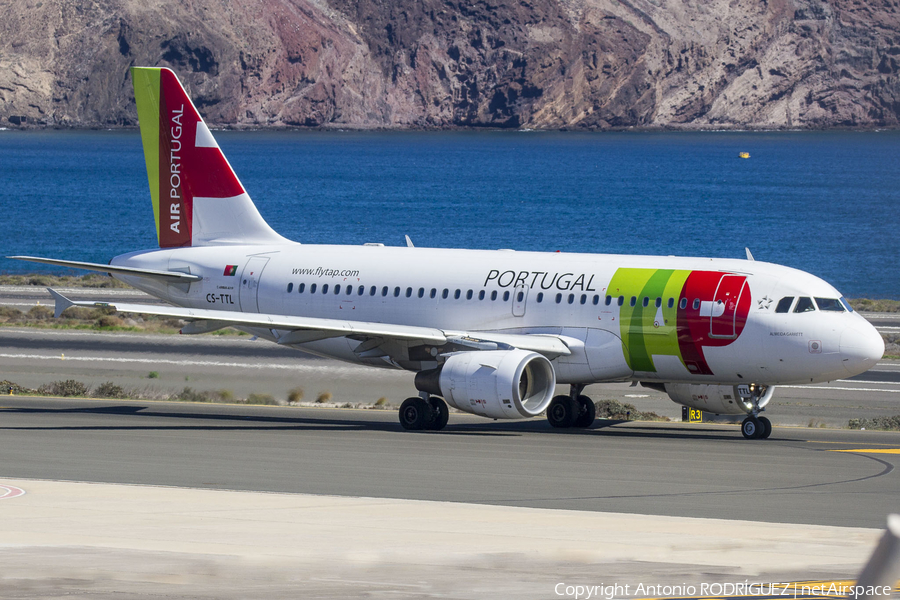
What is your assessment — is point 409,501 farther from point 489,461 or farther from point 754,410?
point 754,410

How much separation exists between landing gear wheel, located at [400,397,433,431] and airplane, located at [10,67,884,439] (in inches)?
1.3

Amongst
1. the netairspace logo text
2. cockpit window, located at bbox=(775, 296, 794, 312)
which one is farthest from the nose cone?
the netairspace logo text

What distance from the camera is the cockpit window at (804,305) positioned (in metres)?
27.5

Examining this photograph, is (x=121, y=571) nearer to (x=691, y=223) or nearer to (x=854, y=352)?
(x=854, y=352)

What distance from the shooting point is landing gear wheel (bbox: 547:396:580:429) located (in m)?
31.0

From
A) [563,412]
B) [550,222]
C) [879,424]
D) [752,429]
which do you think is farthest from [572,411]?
[550,222]

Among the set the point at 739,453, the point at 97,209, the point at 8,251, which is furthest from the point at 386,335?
the point at 97,209

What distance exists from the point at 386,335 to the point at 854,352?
10003 millimetres

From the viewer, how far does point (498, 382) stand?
27.5 metres

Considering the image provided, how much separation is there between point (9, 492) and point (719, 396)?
628 inches

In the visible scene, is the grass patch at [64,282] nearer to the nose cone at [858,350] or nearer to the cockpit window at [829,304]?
the cockpit window at [829,304]

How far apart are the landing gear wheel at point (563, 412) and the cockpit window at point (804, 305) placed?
6.00 metres

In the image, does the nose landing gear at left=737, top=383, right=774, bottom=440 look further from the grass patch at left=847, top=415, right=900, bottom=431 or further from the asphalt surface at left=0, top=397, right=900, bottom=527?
the grass patch at left=847, top=415, right=900, bottom=431

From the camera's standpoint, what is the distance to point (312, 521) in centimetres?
1755
